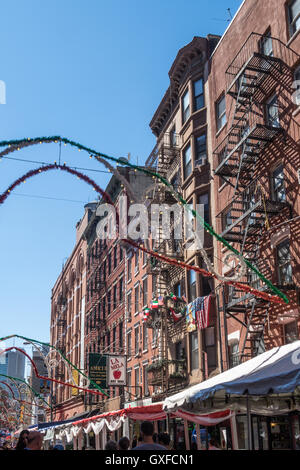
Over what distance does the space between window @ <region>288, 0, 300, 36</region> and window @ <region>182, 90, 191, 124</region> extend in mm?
10260

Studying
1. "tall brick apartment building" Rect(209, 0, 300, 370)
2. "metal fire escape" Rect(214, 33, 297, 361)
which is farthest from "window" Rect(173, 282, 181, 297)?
"metal fire escape" Rect(214, 33, 297, 361)

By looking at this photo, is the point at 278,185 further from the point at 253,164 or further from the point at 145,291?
the point at 145,291

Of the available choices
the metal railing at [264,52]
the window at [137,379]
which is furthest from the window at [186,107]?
the window at [137,379]

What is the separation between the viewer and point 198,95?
29016mm

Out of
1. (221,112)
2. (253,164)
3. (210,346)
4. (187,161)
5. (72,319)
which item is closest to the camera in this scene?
(253,164)

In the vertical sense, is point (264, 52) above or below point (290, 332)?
above

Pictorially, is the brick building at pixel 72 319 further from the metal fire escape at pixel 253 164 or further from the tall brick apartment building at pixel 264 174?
the metal fire escape at pixel 253 164

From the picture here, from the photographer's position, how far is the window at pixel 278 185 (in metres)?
19.2

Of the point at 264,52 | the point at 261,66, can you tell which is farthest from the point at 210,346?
the point at 264,52

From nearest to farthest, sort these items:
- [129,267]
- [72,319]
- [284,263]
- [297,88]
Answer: [284,263]
[297,88]
[129,267]
[72,319]

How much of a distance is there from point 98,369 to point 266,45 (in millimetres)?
22468

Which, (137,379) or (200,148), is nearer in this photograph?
(200,148)

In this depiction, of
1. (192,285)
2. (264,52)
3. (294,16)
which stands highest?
(264,52)
